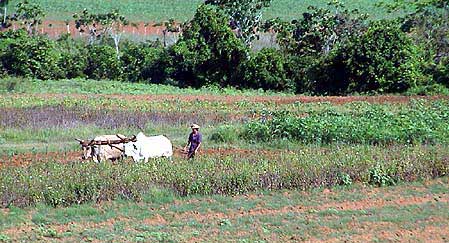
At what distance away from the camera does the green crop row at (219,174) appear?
540 inches

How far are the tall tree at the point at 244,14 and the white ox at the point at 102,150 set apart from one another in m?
36.7

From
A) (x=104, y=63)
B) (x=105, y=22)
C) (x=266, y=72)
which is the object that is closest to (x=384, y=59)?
(x=266, y=72)

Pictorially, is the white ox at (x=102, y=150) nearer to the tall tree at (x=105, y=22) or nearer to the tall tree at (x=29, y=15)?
the tall tree at (x=105, y=22)

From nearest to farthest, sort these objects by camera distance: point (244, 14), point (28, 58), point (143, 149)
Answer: point (143, 149) → point (28, 58) → point (244, 14)

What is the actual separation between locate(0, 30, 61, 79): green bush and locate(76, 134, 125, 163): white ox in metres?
32.1

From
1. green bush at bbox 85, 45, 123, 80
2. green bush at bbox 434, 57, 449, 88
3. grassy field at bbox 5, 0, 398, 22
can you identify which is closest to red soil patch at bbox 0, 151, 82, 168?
green bush at bbox 434, 57, 449, 88

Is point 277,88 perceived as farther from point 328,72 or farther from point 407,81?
point 407,81

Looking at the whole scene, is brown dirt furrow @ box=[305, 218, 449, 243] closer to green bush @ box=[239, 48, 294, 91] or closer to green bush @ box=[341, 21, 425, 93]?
green bush @ box=[341, 21, 425, 93]

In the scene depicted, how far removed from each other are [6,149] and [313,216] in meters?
11.1

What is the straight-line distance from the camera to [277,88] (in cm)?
4503

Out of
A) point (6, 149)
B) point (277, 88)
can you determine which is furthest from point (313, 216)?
point (277, 88)

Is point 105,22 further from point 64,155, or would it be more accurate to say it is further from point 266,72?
point 64,155

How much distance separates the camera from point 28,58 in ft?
160

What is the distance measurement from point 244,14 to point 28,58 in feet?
53.3
